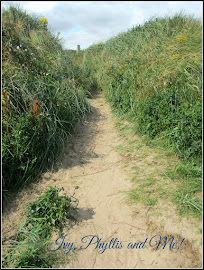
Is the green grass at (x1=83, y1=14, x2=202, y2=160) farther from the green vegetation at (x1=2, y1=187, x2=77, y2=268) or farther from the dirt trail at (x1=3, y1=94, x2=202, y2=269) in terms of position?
the green vegetation at (x1=2, y1=187, x2=77, y2=268)

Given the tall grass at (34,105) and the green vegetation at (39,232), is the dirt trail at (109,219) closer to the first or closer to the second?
the green vegetation at (39,232)

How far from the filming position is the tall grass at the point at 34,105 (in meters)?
3.59

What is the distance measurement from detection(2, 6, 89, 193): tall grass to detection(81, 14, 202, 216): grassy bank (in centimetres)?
116

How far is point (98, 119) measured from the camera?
562cm

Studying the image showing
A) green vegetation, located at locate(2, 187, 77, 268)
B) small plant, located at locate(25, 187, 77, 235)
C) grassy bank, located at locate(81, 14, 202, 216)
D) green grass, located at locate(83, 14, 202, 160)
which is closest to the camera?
green vegetation, located at locate(2, 187, 77, 268)

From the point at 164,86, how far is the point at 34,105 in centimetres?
275

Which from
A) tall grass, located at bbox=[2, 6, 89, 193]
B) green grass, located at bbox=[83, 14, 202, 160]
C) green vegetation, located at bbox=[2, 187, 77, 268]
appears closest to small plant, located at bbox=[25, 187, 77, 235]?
green vegetation, located at bbox=[2, 187, 77, 268]

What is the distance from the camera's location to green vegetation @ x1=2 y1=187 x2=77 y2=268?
2.49 meters

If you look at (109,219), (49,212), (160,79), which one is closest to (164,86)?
(160,79)

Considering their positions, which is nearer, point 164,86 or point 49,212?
point 49,212

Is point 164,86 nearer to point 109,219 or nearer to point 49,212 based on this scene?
point 109,219

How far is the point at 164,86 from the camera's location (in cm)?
474

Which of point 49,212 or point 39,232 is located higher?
point 49,212

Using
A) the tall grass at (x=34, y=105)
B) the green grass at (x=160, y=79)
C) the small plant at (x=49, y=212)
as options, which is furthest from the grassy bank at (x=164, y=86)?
the small plant at (x=49, y=212)
